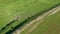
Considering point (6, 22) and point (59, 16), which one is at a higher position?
point (6, 22)

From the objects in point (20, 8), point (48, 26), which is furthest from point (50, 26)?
point (20, 8)

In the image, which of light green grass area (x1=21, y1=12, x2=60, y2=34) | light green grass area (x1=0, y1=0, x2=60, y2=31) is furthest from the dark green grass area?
light green grass area (x1=0, y1=0, x2=60, y2=31)

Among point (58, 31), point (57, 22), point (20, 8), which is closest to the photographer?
point (58, 31)

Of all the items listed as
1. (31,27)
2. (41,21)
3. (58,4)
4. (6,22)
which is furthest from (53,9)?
(6,22)

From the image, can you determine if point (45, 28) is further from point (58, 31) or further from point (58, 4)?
point (58, 4)

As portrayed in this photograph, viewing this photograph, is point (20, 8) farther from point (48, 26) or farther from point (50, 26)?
point (50, 26)

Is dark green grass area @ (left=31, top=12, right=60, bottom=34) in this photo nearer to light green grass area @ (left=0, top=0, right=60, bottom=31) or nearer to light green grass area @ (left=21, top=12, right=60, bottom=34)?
light green grass area @ (left=21, top=12, right=60, bottom=34)

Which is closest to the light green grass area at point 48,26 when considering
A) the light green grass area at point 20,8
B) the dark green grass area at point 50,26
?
the dark green grass area at point 50,26
